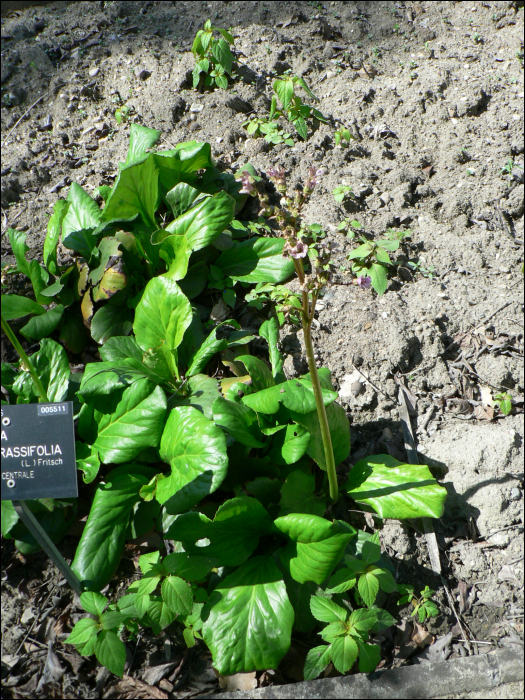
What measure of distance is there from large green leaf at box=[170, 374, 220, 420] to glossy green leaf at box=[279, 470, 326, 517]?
434 millimetres

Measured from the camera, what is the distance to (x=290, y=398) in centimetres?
190

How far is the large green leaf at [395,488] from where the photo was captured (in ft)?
6.47

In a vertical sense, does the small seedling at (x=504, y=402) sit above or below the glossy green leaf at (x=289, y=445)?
below

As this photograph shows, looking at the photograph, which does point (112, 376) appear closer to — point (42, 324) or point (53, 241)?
point (42, 324)

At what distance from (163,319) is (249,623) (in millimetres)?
1334

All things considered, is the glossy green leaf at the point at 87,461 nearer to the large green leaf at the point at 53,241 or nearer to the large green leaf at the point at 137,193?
the large green leaf at the point at 53,241

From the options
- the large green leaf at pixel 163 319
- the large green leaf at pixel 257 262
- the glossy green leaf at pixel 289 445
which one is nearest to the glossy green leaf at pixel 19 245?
the large green leaf at pixel 163 319

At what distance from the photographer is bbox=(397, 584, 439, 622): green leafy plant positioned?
192 centimetres

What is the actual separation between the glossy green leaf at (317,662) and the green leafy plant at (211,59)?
3.63 m

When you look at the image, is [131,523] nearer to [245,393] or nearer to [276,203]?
[245,393]

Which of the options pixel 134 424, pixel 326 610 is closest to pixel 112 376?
pixel 134 424

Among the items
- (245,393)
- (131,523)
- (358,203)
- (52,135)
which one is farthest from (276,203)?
(131,523)

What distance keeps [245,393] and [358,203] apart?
161 centimetres

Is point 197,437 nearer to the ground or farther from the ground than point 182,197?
nearer to the ground
